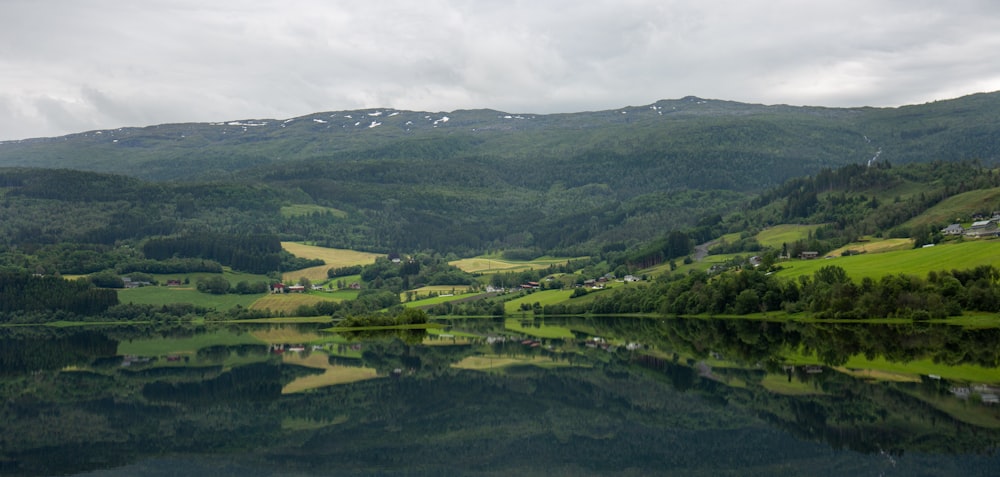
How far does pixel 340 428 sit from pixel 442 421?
3.54 metres

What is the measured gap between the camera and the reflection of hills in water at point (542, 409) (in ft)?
81.6

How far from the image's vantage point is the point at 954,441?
23625 mm

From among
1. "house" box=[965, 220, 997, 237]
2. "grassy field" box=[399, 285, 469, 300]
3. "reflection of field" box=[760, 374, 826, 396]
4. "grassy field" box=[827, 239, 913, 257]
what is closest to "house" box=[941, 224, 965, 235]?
"house" box=[965, 220, 997, 237]

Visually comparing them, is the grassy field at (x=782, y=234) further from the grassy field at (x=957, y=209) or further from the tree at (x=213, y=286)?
the tree at (x=213, y=286)

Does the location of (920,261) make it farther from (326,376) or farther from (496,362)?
(326,376)

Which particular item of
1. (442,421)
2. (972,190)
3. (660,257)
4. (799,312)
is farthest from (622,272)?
(442,421)

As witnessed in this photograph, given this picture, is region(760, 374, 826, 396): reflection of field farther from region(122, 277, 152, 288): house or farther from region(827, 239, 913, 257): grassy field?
region(122, 277, 152, 288): house

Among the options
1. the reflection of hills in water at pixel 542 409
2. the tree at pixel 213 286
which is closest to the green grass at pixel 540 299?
the tree at pixel 213 286

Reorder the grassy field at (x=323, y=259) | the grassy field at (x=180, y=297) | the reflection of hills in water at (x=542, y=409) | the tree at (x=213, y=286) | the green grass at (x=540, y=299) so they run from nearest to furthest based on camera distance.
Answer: the reflection of hills in water at (x=542, y=409)
the green grass at (x=540, y=299)
the grassy field at (x=180, y=297)
the tree at (x=213, y=286)
the grassy field at (x=323, y=259)

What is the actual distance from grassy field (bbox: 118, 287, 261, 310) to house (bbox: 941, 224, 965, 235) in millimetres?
94278

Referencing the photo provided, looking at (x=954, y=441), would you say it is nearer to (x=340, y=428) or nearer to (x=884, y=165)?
(x=340, y=428)

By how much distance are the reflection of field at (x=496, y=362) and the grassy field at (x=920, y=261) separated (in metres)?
39.2

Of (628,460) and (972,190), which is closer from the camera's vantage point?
(628,460)

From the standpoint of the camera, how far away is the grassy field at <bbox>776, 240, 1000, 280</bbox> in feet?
243
